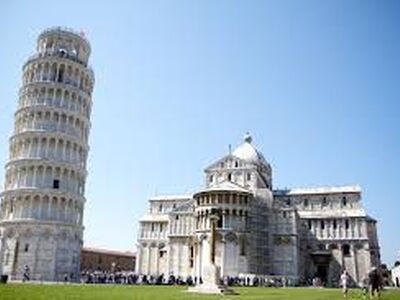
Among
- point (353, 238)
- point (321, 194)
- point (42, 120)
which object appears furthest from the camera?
point (321, 194)

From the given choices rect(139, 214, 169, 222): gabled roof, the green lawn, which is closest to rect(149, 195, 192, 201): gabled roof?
rect(139, 214, 169, 222): gabled roof

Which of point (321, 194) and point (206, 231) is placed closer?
point (206, 231)

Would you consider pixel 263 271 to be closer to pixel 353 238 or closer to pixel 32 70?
pixel 353 238

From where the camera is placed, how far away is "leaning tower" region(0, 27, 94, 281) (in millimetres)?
52219

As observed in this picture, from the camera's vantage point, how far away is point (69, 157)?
185 feet

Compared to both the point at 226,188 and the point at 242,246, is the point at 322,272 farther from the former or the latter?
the point at 226,188

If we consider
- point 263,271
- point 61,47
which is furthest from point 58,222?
point 263,271

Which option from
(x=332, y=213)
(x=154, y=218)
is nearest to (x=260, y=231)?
(x=332, y=213)

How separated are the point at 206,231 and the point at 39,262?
2027cm

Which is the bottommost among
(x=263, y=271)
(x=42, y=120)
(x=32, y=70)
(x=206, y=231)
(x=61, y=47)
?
(x=263, y=271)

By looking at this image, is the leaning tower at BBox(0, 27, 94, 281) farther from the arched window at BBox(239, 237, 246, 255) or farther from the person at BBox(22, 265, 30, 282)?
the arched window at BBox(239, 237, 246, 255)

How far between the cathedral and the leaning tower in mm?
15856

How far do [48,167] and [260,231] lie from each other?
2883 centimetres

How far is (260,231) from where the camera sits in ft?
208
